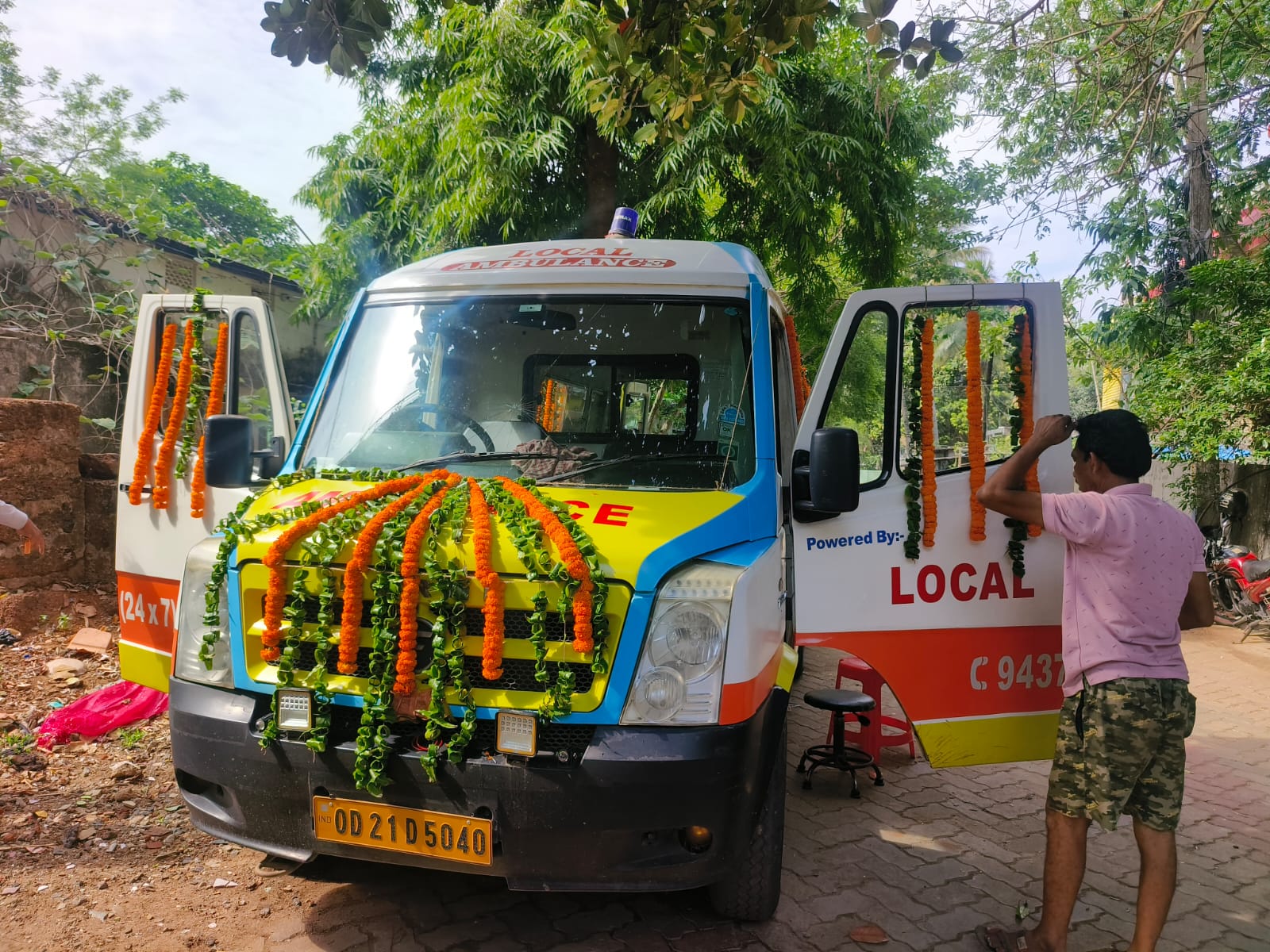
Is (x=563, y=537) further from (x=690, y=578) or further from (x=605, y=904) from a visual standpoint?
(x=605, y=904)

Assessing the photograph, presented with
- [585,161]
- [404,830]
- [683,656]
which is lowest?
[404,830]

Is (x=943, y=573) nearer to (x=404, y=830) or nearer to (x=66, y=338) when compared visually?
(x=404, y=830)

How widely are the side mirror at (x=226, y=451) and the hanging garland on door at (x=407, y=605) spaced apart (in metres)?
0.87

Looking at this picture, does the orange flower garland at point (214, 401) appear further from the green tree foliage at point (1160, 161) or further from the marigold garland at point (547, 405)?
the green tree foliage at point (1160, 161)

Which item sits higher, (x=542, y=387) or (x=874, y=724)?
(x=542, y=387)

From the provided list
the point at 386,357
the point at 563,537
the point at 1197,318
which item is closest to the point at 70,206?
the point at 386,357

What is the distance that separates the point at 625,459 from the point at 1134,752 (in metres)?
2.02

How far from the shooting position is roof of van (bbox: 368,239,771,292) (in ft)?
12.0

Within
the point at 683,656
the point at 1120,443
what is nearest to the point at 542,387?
the point at 683,656

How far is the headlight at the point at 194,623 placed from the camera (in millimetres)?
2867

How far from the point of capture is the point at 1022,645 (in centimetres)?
352

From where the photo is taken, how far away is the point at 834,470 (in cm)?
315

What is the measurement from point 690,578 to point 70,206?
9.32 metres

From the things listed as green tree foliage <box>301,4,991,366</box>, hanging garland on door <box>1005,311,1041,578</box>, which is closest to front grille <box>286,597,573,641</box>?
hanging garland on door <box>1005,311,1041,578</box>
